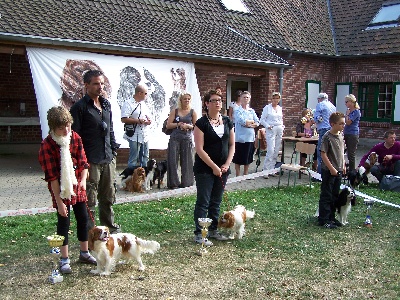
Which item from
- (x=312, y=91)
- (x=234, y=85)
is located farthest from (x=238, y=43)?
(x=312, y=91)

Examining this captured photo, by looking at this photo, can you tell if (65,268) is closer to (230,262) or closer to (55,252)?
(55,252)

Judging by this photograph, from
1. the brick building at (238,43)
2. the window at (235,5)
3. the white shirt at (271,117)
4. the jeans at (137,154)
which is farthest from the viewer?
the window at (235,5)

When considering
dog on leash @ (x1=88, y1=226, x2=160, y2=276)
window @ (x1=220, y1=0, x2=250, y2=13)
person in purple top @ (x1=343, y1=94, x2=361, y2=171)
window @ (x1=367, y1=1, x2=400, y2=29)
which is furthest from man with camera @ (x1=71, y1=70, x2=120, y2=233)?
window @ (x1=367, y1=1, x2=400, y2=29)

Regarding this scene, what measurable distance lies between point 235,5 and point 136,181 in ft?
37.9

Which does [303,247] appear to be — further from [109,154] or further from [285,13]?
[285,13]

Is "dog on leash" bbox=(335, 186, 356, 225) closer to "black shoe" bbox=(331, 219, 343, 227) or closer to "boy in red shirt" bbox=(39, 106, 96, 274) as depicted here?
"black shoe" bbox=(331, 219, 343, 227)

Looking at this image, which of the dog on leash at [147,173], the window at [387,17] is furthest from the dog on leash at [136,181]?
the window at [387,17]

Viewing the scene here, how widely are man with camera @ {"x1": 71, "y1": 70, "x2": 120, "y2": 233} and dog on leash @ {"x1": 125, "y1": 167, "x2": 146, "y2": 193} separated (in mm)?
3661

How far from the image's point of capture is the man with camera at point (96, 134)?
552 centimetres

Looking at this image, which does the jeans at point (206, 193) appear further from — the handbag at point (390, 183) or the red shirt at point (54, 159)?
the handbag at point (390, 183)

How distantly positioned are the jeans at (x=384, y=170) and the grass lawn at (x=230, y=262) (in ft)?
9.08

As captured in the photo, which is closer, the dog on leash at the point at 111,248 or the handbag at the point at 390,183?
the dog on leash at the point at 111,248

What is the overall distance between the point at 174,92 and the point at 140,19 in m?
3.10

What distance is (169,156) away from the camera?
9883mm
